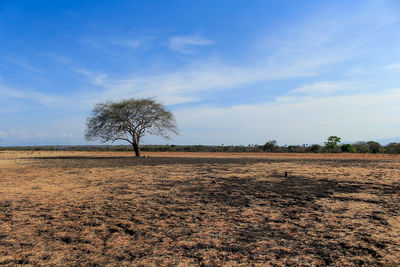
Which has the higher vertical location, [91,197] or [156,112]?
[156,112]

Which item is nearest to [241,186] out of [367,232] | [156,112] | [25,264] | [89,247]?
[367,232]

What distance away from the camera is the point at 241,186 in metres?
9.52

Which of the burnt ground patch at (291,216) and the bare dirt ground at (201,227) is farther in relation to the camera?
the burnt ground patch at (291,216)

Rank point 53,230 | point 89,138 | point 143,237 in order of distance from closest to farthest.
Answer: point 143,237
point 53,230
point 89,138

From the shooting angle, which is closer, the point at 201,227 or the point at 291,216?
the point at 201,227

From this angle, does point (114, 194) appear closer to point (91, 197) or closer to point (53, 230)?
point (91, 197)

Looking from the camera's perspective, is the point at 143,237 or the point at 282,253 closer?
the point at 282,253

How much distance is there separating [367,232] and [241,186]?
5.20m

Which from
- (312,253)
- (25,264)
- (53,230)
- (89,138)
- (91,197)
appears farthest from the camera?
(89,138)

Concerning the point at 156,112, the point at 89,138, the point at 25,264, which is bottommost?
the point at 25,264

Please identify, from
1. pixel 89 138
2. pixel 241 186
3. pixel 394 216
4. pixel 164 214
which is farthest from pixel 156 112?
pixel 394 216

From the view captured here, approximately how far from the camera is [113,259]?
3533mm

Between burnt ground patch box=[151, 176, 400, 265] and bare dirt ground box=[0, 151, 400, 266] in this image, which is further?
burnt ground patch box=[151, 176, 400, 265]

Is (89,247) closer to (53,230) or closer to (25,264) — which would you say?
(25,264)
